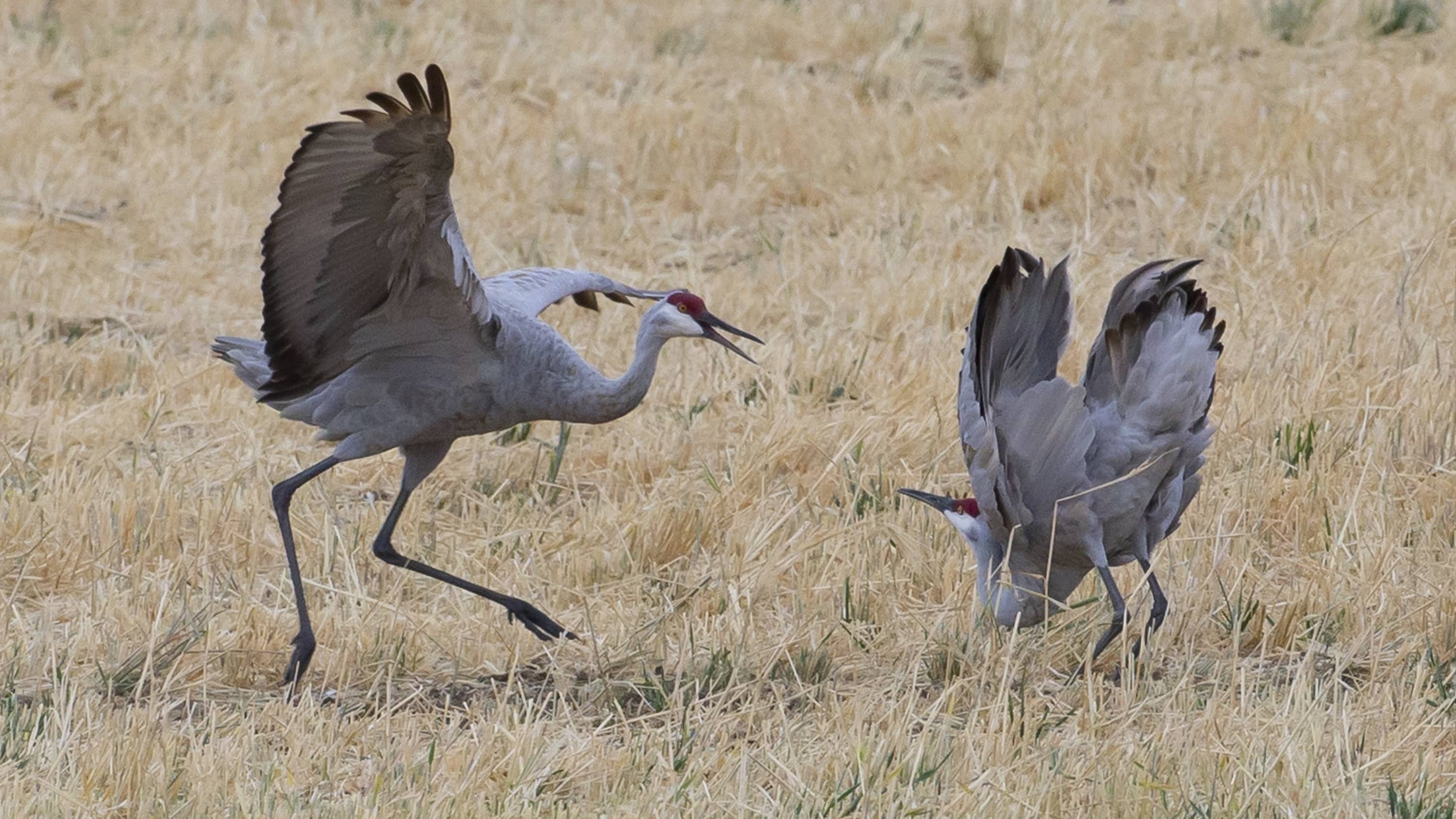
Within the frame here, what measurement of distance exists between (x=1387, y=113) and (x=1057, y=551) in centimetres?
525

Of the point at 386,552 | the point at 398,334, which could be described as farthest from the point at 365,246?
the point at 386,552

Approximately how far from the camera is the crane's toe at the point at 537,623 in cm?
525

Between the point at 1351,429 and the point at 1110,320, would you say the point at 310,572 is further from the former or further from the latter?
the point at 1351,429

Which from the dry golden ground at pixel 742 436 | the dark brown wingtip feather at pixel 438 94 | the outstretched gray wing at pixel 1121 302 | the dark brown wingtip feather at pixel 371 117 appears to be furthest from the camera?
the outstretched gray wing at pixel 1121 302

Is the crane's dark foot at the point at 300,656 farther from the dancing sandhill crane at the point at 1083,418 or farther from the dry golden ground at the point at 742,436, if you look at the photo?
the dancing sandhill crane at the point at 1083,418

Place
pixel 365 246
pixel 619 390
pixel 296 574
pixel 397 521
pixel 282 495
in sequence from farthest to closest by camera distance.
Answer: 1. pixel 397 521
2. pixel 282 495
3. pixel 619 390
4. pixel 296 574
5. pixel 365 246

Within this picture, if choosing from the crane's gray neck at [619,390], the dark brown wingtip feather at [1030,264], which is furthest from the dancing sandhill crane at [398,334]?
the dark brown wingtip feather at [1030,264]

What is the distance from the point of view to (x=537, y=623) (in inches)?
208

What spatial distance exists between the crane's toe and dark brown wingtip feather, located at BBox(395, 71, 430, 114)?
142 centimetres

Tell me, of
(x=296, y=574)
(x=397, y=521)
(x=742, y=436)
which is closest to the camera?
(x=296, y=574)

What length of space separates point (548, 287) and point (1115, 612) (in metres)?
1.93

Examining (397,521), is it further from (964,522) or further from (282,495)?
(964,522)

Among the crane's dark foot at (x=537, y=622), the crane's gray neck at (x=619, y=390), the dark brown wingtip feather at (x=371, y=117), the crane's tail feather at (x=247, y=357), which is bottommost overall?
the crane's dark foot at (x=537, y=622)

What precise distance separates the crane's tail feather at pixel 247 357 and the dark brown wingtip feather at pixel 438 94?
49.8 inches
